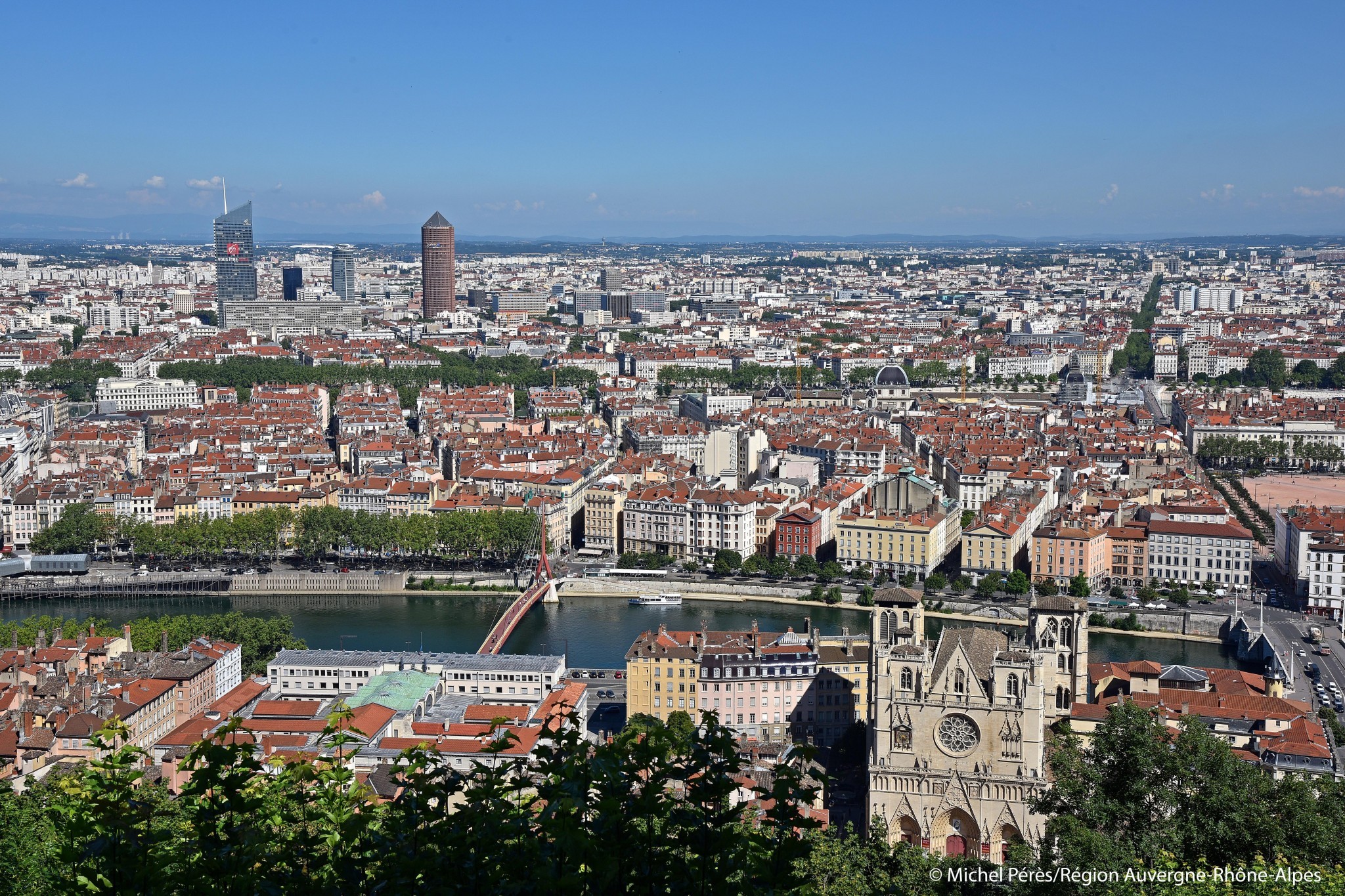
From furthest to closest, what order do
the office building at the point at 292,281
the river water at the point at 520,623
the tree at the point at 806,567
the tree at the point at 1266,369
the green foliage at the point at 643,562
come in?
1. the office building at the point at 292,281
2. the tree at the point at 1266,369
3. the green foliage at the point at 643,562
4. the tree at the point at 806,567
5. the river water at the point at 520,623

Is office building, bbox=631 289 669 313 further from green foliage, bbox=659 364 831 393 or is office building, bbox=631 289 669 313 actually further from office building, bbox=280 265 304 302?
green foliage, bbox=659 364 831 393

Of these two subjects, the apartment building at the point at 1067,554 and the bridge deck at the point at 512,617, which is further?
the apartment building at the point at 1067,554

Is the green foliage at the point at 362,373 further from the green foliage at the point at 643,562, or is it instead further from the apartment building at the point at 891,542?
the apartment building at the point at 891,542

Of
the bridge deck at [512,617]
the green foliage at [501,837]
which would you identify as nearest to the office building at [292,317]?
the bridge deck at [512,617]

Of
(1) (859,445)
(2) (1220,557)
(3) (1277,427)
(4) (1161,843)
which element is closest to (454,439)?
(1) (859,445)

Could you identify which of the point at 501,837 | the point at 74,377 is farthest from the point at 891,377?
the point at 501,837

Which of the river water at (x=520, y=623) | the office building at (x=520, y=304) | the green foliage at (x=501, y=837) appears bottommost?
the river water at (x=520, y=623)
